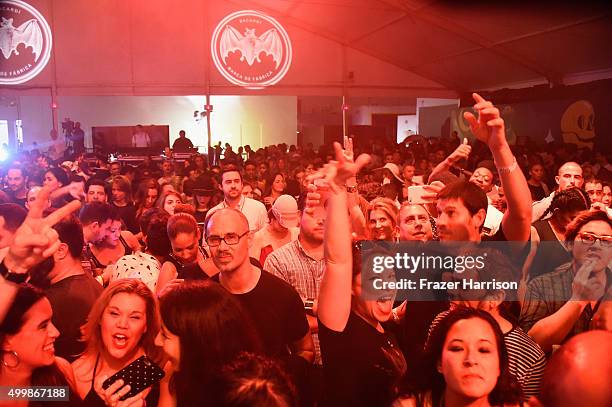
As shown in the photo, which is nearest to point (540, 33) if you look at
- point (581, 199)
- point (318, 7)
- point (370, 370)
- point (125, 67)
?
point (318, 7)

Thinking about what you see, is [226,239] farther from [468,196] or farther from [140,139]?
[140,139]

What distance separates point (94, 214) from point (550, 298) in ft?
8.93

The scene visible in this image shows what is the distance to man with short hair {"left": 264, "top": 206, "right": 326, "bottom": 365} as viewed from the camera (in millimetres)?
3115

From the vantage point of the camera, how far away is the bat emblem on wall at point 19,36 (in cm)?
1030

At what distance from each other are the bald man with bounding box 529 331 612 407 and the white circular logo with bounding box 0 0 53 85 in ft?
34.9

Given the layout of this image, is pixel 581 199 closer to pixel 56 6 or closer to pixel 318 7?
pixel 318 7

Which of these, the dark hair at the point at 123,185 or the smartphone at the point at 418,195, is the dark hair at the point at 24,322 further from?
the dark hair at the point at 123,185

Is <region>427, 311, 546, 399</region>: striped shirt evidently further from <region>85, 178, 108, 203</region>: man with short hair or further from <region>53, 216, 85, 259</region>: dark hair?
<region>85, 178, 108, 203</region>: man with short hair

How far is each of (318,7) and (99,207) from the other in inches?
400

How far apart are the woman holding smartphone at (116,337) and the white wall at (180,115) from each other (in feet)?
49.2

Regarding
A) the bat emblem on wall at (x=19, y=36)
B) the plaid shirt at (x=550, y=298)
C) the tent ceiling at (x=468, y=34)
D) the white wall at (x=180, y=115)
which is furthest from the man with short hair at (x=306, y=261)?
the white wall at (x=180, y=115)

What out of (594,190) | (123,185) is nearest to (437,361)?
(594,190)

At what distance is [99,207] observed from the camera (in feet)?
11.8

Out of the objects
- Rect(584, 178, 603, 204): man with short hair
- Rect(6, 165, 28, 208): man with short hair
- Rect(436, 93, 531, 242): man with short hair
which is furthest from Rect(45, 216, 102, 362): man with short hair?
Rect(584, 178, 603, 204): man with short hair
